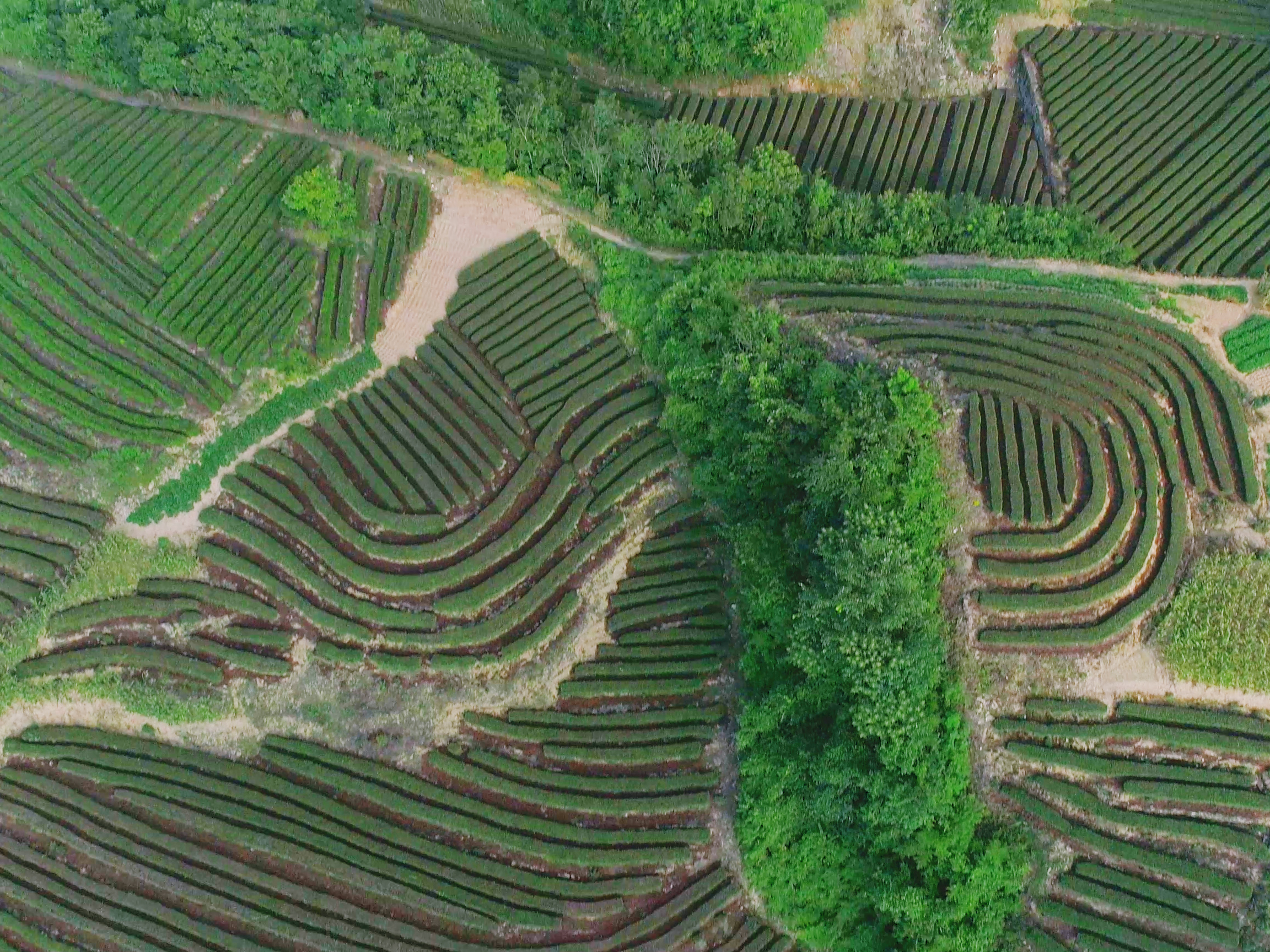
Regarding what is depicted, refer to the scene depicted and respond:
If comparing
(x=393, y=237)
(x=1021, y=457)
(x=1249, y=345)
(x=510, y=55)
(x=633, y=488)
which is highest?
(x=510, y=55)

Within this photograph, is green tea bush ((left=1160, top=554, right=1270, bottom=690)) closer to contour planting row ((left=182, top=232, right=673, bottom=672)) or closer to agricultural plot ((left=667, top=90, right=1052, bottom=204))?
contour planting row ((left=182, top=232, right=673, bottom=672))

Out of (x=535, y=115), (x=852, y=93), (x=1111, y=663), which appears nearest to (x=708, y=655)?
(x=1111, y=663)

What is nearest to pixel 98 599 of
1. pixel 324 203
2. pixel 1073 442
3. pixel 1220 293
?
pixel 324 203

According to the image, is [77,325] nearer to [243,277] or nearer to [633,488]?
[243,277]

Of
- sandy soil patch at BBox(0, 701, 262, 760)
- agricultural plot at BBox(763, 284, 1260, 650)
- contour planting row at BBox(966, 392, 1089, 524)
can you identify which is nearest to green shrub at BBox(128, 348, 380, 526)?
sandy soil patch at BBox(0, 701, 262, 760)

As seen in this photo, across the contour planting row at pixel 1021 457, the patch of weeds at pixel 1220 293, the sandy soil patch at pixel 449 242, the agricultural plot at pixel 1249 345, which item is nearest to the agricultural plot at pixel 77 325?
the sandy soil patch at pixel 449 242

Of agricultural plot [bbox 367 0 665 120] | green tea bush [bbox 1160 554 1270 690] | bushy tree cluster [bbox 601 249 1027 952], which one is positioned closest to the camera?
bushy tree cluster [bbox 601 249 1027 952]

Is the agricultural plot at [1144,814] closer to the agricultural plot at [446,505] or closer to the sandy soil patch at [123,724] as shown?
the agricultural plot at [446,505]
